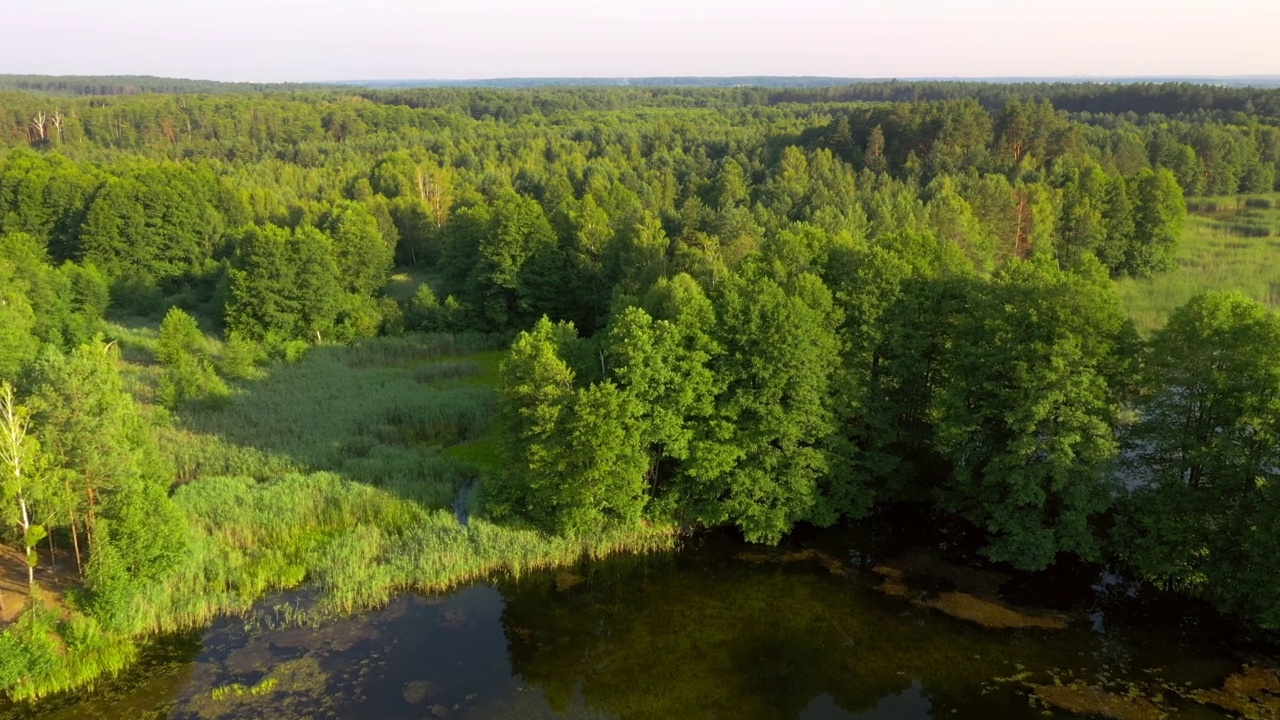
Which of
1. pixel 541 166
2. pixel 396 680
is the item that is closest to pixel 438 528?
pixel 396 680

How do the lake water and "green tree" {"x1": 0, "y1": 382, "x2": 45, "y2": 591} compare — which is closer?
the lake water

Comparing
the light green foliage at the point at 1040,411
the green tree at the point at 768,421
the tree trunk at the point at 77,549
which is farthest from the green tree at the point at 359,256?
the light green foliage at the point at 1040,411

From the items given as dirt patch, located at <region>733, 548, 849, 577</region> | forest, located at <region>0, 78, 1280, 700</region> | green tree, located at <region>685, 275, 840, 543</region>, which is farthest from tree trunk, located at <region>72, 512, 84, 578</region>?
dirt patch, located at <region>733, 548, 849, 577</region>

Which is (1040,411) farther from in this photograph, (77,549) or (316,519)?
(77,549)

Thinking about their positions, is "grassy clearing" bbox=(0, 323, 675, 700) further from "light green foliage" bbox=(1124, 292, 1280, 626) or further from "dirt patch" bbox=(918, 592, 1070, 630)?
"light green foliage" bbox=(1124, 292, 1280, 626)

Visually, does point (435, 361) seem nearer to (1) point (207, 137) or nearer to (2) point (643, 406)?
(2) point (643, 406)

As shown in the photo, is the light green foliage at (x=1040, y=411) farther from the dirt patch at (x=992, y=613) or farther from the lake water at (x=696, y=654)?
the lake water at (x=696, y=654)
